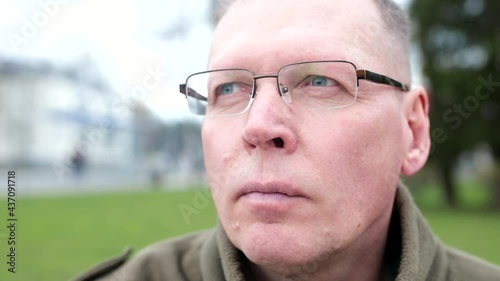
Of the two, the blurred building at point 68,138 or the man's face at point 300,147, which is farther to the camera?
the blurred building at point 68,138

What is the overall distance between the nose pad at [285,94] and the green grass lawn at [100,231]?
194 cm

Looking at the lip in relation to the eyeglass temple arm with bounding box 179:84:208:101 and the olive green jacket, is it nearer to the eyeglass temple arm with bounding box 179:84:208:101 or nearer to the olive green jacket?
the olive green jacket

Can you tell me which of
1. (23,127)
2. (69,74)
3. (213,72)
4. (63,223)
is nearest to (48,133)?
(23,127)

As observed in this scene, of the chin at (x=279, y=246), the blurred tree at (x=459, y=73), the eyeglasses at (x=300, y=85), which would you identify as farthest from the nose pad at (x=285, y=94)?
the blurred tree at (x=459, y=73)

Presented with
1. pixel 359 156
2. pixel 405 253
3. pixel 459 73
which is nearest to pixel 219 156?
pixel 359 156

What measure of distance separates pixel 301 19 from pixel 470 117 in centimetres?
2071

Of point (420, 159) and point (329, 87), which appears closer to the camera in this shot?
point (329, 87)

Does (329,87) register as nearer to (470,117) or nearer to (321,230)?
(321,230)

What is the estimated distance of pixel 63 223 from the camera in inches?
492

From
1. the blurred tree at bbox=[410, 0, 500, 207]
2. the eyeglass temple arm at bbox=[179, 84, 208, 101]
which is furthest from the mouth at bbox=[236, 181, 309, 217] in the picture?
the blurred tree at bbox=[410, 0, 500, 207]

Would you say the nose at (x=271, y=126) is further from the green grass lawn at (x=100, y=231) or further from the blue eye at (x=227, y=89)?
the green grass lawn at (x=100, y=231)

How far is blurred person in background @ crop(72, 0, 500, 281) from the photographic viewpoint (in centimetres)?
174

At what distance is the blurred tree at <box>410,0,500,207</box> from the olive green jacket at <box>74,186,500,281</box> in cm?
1906

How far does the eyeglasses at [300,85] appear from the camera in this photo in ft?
6.04
